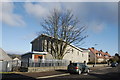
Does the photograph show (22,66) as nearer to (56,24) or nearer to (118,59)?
(56,24)

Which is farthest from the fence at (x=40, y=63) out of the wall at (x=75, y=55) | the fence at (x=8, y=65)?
the wall at (x=75, y=55)

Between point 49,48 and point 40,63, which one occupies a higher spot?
point 49,48

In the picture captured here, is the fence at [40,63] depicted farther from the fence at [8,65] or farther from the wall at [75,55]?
the wall at [75,55]

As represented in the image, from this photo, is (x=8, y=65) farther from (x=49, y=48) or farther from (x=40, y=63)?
(x=49, y=48)

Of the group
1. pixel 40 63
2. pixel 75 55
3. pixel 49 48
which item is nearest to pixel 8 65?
pixel 40 63

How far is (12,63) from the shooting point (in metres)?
20.6

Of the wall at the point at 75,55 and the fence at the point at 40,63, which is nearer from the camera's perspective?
the fence at the point at 40,63

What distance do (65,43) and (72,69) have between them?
32.4ft

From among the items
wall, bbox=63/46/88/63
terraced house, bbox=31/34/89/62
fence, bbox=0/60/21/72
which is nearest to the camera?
fence, bbox=0/60/21/72

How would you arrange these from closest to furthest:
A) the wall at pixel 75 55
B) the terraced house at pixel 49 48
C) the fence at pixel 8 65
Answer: the fence at pixel 8 65
the terraced house at pixel 49 48
the wall at pixel 75 55

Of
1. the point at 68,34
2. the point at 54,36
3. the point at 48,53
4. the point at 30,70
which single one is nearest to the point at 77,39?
the point at 68,34

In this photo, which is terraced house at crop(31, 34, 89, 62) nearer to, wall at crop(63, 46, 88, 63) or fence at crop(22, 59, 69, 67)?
wall at crop(63, 46, 88, 63)

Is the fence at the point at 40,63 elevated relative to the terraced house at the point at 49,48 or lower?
lower

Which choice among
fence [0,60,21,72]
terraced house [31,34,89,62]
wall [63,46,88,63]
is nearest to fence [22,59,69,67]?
fence [0,60,21,72]
